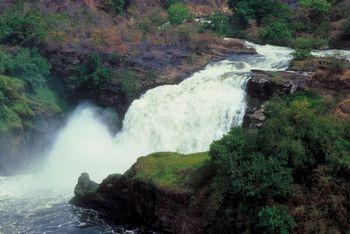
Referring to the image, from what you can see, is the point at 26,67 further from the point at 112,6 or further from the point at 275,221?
the point at 275,221

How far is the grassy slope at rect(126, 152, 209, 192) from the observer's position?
22.7 meters

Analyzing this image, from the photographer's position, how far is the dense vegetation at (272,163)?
19688 mm

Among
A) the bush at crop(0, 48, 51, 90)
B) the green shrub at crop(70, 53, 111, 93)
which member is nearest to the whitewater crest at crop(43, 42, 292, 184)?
the green shrub at crop(70, 53, 111, 93)

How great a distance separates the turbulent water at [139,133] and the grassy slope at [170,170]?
3032mm

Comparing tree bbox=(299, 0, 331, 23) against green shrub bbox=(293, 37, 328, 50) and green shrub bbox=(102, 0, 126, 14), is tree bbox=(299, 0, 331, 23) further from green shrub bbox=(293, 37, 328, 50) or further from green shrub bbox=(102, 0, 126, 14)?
green shrub bbox=(102, 0, 126, 14)

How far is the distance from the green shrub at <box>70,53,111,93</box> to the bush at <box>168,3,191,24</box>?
12.1m

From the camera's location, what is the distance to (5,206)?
87.3 ft

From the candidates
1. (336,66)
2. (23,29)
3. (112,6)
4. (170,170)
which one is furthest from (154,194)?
(112,6)

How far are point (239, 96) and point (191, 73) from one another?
254 inches

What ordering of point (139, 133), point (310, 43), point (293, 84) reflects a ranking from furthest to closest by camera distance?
point (310, 43) < point (139, 133) < point (293, 84)

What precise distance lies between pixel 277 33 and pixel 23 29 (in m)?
18.5

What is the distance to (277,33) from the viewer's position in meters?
44.5

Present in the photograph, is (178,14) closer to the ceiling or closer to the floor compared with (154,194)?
closer to the ceiling

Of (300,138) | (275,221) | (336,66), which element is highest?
(336,66)
